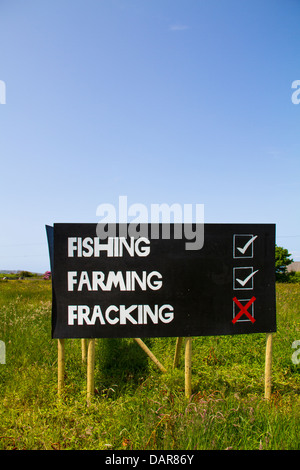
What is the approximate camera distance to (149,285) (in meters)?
4.46

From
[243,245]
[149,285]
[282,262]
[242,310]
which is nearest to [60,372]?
[149,285]

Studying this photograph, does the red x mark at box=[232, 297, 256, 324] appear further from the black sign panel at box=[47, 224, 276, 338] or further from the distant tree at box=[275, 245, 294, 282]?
the distant tree at box=[275, 245, 294, 282]

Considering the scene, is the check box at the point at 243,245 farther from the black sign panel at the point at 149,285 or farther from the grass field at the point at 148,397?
the grass field at the point at 148,397

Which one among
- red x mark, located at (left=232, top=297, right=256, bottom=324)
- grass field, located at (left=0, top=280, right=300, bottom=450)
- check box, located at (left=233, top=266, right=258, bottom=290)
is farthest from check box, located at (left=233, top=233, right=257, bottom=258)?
grass field, located at (left=0, top=280, right=300, bottom=450)

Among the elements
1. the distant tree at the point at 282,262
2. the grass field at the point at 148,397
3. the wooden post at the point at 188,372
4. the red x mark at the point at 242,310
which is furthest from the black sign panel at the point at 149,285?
the distant tree at the point at 282,262

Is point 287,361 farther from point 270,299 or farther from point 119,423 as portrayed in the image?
point 119,423

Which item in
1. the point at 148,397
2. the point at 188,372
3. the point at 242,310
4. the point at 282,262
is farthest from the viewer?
the point at 282,262

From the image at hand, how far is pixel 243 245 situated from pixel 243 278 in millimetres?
458

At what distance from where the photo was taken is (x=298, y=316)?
761cm

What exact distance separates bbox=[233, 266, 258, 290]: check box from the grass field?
130 centimetres

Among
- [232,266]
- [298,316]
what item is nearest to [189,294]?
[232,266]

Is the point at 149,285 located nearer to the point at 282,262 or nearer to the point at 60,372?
the point at 60,372

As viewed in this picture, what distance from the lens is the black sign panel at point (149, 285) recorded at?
4.41m

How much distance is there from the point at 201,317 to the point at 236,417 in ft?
4.41
